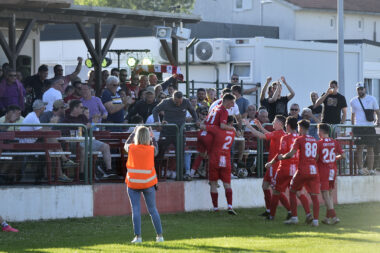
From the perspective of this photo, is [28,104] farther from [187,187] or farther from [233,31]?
[233,31]

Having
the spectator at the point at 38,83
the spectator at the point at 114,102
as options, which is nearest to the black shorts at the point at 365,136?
the spectator at the point at 114,102

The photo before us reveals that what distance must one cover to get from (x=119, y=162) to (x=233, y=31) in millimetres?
31479

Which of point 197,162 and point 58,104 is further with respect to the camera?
point 197,162

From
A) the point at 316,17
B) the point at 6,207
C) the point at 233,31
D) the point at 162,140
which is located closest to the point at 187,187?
the point at 162,140

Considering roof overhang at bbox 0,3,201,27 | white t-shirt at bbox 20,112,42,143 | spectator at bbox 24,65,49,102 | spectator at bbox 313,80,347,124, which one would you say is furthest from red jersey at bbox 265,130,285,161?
roof overhang at bbox 0,3,201,27

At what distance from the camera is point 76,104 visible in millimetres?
16172

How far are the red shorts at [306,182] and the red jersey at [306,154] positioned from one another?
7cm

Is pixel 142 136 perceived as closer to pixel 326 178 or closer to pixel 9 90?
pixel 326 178

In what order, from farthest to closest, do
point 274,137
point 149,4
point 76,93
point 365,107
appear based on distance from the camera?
point 149,4 < point 365,107 < point 76,93 < point 274,137

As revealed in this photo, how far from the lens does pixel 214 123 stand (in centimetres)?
1692

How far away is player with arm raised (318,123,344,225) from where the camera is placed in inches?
628

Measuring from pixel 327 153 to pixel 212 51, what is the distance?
1402cm

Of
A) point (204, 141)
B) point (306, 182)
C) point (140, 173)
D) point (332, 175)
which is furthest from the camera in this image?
point (204, 141)

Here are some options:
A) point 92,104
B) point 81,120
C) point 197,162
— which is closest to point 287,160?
point 197,162
